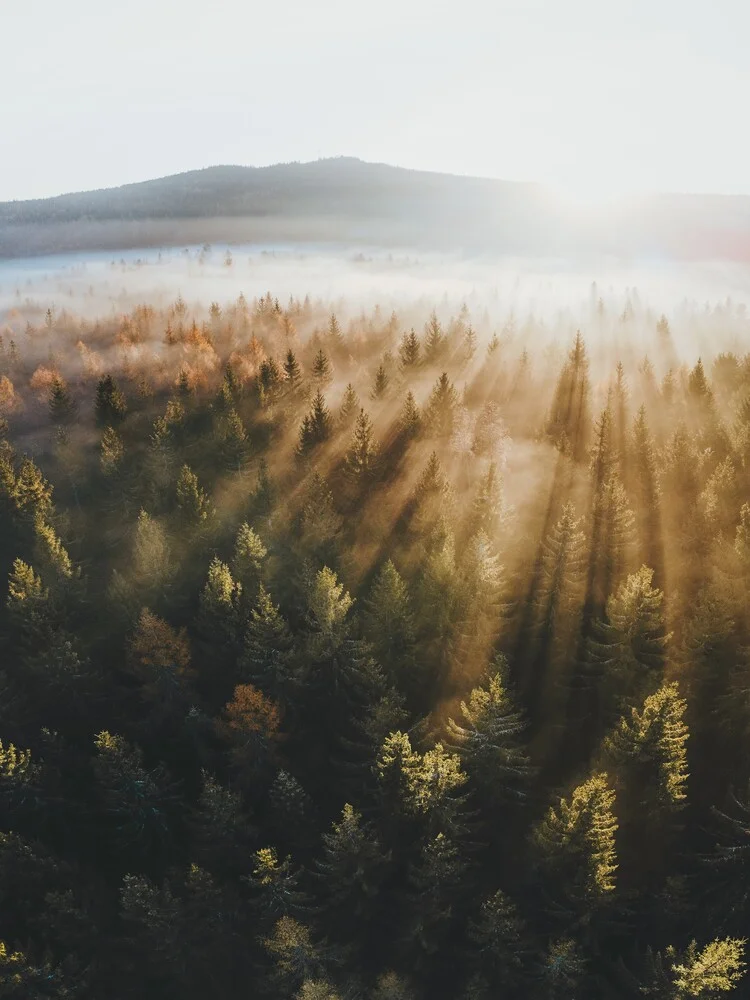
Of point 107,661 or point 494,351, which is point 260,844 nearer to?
point 107,661

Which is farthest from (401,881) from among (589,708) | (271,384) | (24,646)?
(271,384)

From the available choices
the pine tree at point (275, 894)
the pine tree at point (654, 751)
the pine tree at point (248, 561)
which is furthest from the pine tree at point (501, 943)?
the pine tree at point (248, 561)

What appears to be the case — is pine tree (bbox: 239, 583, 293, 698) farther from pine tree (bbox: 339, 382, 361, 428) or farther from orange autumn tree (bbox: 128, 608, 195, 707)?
pine tree (bbox: 339, 382, 361, 428)

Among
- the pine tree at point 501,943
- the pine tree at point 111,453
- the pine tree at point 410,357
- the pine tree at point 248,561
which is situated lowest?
the pine tree at point 501,943

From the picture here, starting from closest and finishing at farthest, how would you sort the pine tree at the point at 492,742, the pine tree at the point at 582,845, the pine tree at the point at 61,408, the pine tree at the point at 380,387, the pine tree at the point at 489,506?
the pine tree at the point at 582,845 → the pine tree at the point at 492,742 → the pine tree at the point at 489,506 → the pine tree at the point at 61,408 → the pine tree at the point at 380,387

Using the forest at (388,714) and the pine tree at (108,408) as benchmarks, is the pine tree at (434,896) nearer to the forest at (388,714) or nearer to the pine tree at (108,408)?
the forest at (388,714)

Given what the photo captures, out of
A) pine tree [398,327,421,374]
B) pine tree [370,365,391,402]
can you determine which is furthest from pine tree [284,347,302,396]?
pine tree [398,327,421,374]

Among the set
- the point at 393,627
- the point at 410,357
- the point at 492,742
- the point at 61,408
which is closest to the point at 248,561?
the point at 393,627
